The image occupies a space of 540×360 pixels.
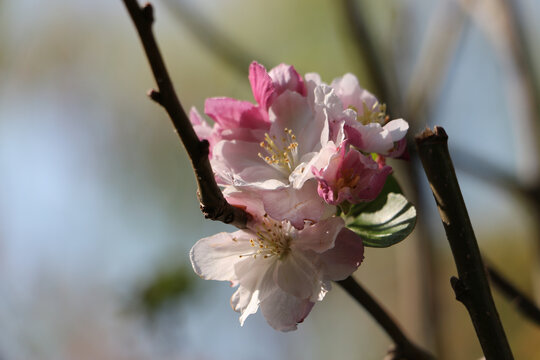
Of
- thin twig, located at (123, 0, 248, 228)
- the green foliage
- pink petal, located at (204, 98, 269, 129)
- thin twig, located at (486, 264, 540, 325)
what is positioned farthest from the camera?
the green foliage

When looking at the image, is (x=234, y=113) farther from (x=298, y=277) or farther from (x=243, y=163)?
(x=298, y=277)

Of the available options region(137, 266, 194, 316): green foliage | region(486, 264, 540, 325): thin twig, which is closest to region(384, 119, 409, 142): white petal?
region(486, 264, 540, 325): thin twig

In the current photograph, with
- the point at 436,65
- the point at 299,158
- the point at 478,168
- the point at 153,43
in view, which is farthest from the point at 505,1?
the point at 153,43

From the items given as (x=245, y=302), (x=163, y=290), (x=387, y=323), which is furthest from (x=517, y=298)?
(x=163, y=290)

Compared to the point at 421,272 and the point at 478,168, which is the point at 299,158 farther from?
the point at 478,168

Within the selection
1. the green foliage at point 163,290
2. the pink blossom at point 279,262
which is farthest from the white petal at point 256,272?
the green foliage at point 163,290

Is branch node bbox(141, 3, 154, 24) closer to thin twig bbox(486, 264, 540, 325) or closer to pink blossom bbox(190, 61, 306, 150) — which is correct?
pink blossom bbox(190, 61, 306, 150)
